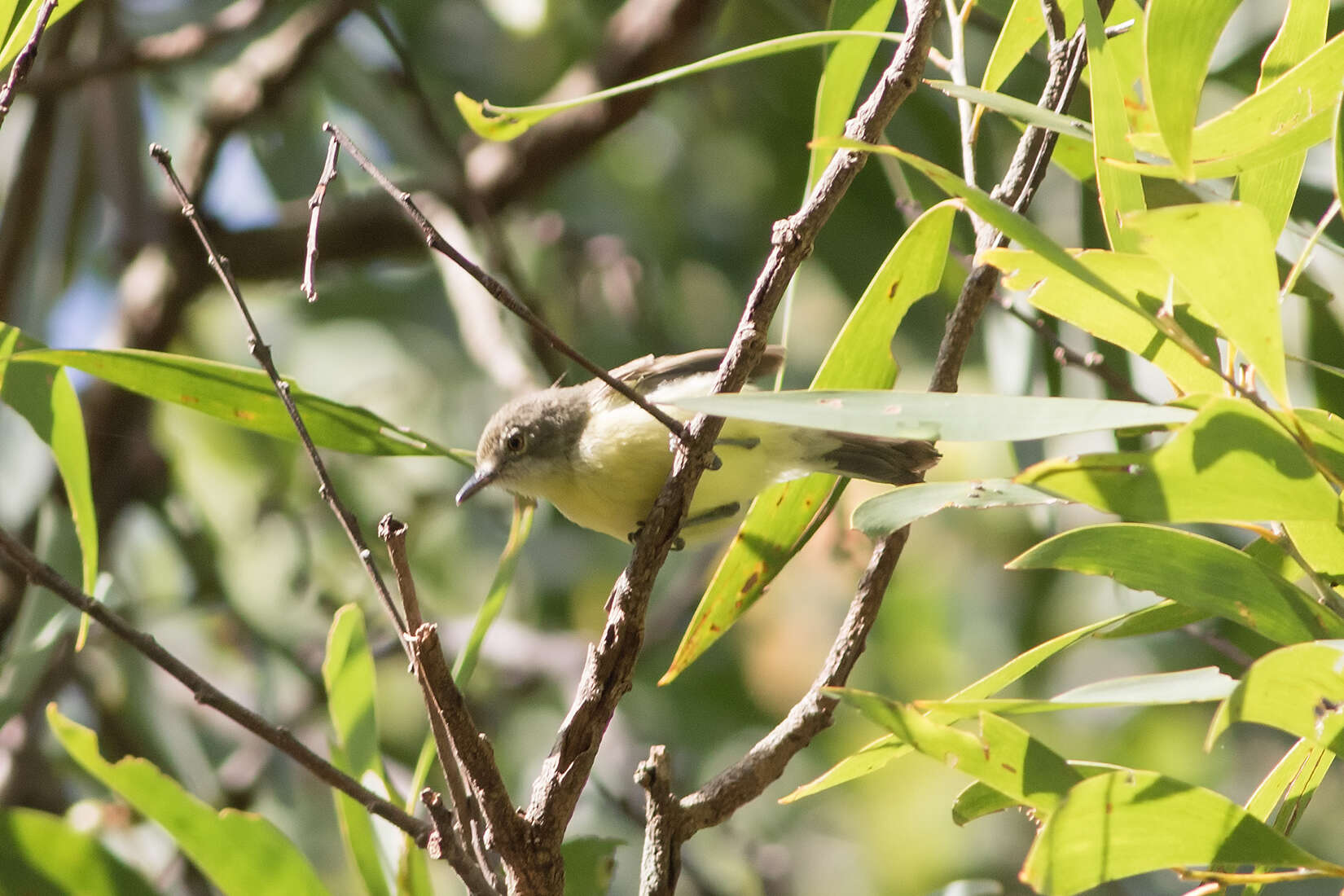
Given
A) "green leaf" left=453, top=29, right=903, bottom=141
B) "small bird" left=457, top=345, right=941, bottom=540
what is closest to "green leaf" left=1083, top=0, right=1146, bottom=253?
"green leaf" left=453, top=29, right=903, bottom=141

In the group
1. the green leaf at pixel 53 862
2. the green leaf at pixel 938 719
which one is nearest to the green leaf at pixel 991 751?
the green leaf at pixel 938 719

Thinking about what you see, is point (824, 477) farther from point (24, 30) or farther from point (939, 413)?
point (24, 30)

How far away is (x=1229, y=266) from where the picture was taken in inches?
51.1

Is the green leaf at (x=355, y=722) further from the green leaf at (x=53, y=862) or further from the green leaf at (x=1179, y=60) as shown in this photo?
the green leaf at (x=1179, y=60)

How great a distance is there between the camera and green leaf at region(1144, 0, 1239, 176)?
1.32 meters

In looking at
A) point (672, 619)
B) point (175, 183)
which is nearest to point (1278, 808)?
point (175, 183)

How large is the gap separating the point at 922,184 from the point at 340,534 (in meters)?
3.23

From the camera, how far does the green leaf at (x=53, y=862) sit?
86.0 inches

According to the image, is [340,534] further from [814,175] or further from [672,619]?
[814,175]

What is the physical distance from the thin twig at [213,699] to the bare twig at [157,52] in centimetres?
267

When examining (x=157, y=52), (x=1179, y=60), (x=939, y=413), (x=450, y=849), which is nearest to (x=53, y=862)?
(x=450, y=849)

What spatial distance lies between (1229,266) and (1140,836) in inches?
24.6

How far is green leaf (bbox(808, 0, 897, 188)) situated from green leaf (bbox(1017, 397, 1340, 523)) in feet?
3.35

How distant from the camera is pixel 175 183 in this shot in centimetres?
170
